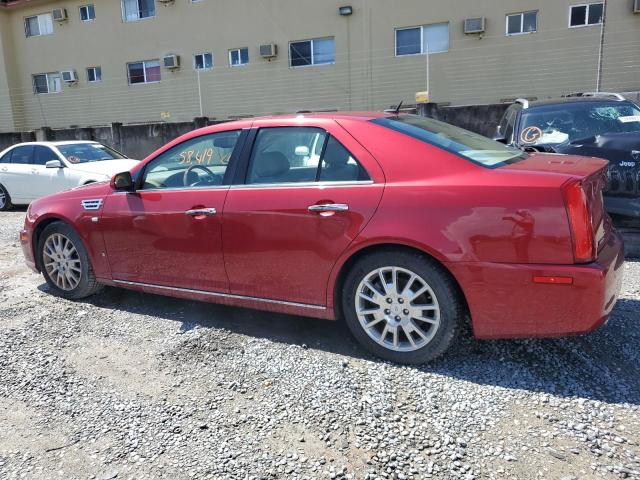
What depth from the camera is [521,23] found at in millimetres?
14586

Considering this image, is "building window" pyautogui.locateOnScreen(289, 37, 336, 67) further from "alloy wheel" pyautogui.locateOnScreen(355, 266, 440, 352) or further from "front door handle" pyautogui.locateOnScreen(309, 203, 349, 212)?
"alloy wheel" pyautogui.locateOnScreen(355, 266, 440, 352)

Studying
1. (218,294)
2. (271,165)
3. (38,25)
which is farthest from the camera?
(38,25)

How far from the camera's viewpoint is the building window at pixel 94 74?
20.6 metres

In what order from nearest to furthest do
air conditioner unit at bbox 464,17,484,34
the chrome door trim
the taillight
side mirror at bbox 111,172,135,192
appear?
the taillight, the chrome door trim, side mirror at bbox 111,172,135,192, air conditioner unit at bbox 464,17,484,34

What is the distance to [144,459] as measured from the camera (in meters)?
2.58

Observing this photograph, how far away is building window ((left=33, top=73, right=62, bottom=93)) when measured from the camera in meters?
21.8

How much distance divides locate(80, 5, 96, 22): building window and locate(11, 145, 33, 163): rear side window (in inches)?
465

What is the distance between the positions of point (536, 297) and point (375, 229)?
968 mm

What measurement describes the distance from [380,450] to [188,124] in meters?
12.1

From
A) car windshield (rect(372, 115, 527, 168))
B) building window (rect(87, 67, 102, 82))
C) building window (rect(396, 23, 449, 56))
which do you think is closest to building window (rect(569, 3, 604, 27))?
building window (rect(396, 23, 449, 56))

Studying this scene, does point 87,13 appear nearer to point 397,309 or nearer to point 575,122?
point 575,122

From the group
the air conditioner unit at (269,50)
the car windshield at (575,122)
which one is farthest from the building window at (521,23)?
the car windshield at (575,122)

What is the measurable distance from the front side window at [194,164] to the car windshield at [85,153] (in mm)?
6781

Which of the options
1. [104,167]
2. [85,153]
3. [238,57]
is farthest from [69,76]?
[104,167]
